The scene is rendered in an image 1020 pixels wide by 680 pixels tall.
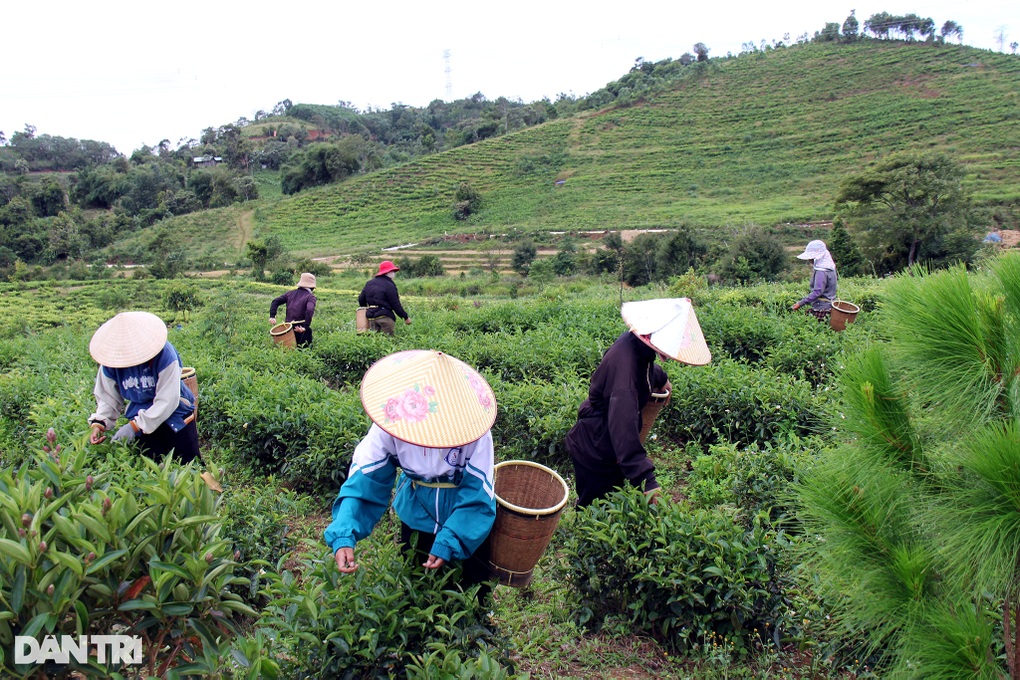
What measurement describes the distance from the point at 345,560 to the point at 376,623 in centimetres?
26

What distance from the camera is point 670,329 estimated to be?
3211 millimetres

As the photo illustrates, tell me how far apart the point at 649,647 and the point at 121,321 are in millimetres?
3561

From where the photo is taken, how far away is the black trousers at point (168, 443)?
4.00 m

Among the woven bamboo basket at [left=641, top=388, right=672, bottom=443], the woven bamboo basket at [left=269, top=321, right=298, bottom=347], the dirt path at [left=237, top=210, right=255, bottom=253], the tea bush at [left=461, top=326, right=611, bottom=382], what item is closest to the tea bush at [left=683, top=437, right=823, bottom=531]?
the woven bamboo basket at [left=641, top=388, right=672, bottom=443]

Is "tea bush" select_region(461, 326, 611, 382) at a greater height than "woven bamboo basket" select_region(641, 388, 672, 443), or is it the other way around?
"woven bamboo basket" select_region(641, 388, 672, 443)

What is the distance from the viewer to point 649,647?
9.93 ft

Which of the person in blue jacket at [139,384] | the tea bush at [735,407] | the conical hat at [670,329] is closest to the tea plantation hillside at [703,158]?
the tea bush at [735,407]

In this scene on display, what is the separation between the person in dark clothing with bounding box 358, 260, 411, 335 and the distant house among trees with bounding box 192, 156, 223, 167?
3004 inches

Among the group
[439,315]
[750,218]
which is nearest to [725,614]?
[439,315]

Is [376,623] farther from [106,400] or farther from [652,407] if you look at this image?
[106,400]

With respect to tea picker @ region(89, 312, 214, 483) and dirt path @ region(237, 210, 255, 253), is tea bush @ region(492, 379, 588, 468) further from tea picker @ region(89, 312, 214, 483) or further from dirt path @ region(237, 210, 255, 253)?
dirt path @ region(237, 210, 255, 253)

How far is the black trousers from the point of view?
13.1 ft

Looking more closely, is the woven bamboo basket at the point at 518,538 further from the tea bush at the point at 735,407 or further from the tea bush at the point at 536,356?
the tea bush at the point at 536,356

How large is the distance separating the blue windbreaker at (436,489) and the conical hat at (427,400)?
0.37 ft
